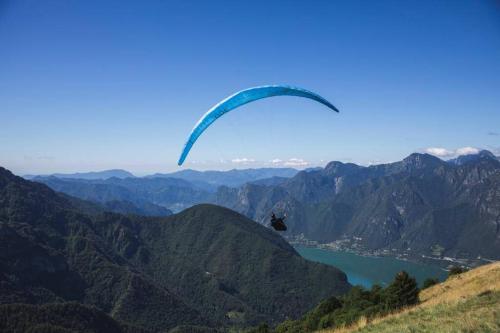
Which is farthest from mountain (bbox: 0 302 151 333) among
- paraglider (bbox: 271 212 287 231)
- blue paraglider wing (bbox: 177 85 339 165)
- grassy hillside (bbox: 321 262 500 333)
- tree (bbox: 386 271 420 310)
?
grassy hillside (bbox: 321 262 500 333)

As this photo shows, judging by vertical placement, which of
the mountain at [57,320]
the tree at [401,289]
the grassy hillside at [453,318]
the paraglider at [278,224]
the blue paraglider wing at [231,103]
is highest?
the blue paraglider wing at [231,103]

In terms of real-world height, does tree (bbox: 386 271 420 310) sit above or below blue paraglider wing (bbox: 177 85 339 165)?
below

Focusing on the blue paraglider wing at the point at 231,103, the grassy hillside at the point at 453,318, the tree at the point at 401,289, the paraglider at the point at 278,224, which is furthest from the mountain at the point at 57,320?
the grassy hillside at the point at 453,318

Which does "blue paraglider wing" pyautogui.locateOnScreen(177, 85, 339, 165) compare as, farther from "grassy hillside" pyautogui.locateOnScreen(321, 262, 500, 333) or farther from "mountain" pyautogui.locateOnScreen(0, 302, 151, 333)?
"mountain" pyautogui.locateOnScreen(0, 302, 151, 333)

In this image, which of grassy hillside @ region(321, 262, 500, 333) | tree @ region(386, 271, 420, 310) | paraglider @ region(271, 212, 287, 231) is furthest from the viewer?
tree @ region(386, 271, 420, 310)

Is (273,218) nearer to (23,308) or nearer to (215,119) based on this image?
(215,119)

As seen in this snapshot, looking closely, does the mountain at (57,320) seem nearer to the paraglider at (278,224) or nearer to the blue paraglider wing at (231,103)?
the paraglider at (278,224)

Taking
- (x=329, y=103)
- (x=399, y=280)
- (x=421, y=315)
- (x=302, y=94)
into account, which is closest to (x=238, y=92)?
(x=302, y=94)

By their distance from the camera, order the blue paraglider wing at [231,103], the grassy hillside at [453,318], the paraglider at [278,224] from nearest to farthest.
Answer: the grassy hillside at [453,318] → the blue paraglider wing at [231,103] → the paraglider at [278,224]

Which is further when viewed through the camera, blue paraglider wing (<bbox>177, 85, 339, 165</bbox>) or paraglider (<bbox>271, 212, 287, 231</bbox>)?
paraglider (<bbox>271, 212, 287, 231</bbox>)

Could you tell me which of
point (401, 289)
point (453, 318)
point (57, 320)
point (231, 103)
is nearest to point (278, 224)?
point (231, 103)

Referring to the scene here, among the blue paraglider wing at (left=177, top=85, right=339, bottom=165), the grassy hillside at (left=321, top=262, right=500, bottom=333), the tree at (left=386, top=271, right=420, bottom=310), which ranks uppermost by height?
the blue paraglider wing at (left=177, top=85, right=339, bottom=165)
